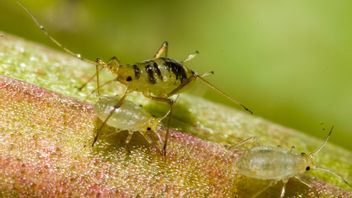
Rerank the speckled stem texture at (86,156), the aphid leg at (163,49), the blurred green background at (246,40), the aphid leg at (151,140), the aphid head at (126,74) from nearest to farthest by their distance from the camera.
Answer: the speckled stem texture at (86,156)
the aphid leg at (151,140)
the aphid head at (126,74)
the aphid leg at (163,49)
the blurred green background at (246,40)

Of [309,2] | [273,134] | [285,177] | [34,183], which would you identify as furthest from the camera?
[309,2]

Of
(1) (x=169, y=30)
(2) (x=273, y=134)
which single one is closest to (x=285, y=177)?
(2) (x=273, y=134)

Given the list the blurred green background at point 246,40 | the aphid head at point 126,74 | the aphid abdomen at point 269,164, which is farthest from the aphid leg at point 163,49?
the aphid abdomen at point 269,164

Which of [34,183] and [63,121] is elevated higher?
[63,121]

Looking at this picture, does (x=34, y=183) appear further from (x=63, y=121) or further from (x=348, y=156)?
(x=348, y=156)

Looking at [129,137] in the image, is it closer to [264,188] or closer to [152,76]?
[152,76]

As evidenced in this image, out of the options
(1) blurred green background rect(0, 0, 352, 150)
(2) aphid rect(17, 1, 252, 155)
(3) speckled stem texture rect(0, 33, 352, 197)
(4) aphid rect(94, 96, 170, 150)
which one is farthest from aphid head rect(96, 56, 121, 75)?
(1) blurred green background rect(0, 0, 352, 150)

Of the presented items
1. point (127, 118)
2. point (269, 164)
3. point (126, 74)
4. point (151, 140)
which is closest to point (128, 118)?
point (127, 118)

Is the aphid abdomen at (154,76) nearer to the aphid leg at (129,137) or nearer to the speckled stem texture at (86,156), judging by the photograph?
the speckled stem texture at (86,156)
